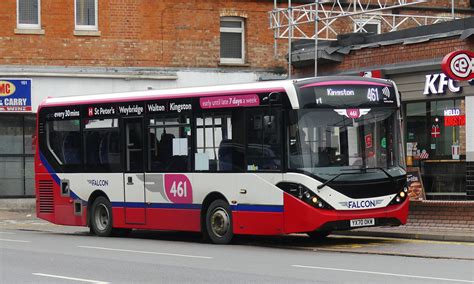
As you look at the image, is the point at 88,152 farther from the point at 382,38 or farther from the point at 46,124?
the point at 382,38

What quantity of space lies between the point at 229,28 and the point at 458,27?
1335 centimetres

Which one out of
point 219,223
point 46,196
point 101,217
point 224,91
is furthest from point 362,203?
point 46,196

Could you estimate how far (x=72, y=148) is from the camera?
2108 centimetres

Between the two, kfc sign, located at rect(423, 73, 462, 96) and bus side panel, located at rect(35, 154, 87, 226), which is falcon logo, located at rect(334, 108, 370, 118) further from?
bus side panel, located at rect(35, 154, 87, 226)

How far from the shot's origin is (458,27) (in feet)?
68.4

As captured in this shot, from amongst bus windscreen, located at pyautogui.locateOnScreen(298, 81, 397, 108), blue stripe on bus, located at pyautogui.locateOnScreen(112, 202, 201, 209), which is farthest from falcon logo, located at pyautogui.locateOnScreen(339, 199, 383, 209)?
blue stripe on bus, located at pyautogui.locateOnScreen(112, 202, 201, 209)

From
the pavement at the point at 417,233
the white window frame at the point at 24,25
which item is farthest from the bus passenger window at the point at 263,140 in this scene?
the white window frame at the point at 24,25

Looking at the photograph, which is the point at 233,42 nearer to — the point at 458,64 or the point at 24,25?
the point at 24,25

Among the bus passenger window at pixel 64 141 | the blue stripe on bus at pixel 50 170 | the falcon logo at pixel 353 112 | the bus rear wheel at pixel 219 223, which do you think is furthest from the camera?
the blue stripe on bus at pixel 50 170

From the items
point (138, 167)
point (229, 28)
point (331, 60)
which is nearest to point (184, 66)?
point (229, 28)

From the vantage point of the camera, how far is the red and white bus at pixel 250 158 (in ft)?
53.4

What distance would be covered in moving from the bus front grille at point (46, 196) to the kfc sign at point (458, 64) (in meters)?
9.30

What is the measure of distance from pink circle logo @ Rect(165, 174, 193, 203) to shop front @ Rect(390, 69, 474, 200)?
6250mm

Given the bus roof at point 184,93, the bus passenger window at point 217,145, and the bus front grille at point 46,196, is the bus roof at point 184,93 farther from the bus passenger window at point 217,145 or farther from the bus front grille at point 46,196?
the bus front grille at point 46,196
